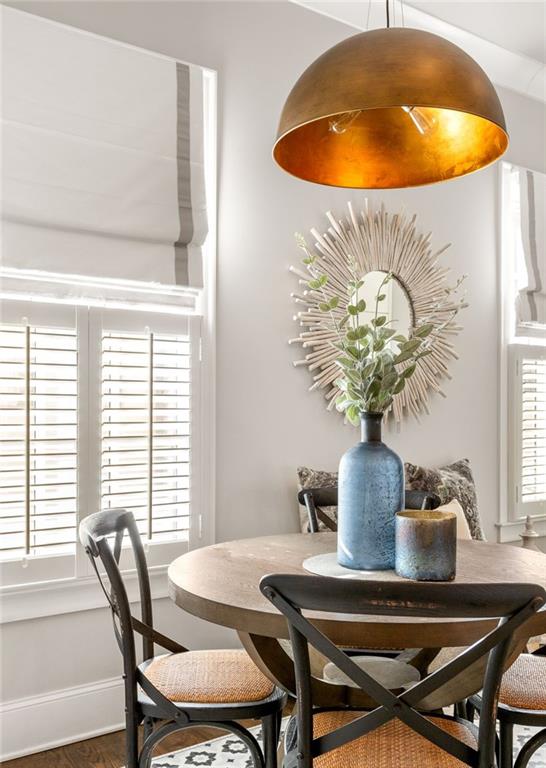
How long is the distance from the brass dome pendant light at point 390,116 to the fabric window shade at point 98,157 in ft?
3.21

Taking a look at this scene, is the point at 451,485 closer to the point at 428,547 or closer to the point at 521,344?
the point at 521,344

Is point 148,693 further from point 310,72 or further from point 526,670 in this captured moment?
point 310,72

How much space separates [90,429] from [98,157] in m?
1.01

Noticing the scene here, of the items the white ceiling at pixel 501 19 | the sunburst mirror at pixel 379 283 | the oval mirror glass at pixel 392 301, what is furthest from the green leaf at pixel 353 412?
the white ceiling at pixel 501 19

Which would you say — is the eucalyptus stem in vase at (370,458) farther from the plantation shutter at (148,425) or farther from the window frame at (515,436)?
the window frame at (515,436)

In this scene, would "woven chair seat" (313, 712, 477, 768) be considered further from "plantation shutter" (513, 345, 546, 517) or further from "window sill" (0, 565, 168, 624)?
"plantation shutter" (513, 345, 546, 517)

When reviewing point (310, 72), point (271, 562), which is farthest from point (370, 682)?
point (310, 72)

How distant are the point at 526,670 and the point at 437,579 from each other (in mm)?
537

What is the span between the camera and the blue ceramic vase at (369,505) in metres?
1.80

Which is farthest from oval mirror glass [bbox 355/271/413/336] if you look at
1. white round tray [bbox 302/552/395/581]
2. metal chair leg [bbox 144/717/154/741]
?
metal chair leg [bbox 144/717/154/741]

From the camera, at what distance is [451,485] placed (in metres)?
3.47

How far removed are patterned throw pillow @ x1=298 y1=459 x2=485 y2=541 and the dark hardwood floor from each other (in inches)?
35.3

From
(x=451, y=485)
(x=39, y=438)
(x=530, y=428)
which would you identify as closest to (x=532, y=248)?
(x=530, y=428)

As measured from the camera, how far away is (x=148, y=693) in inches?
69.7
